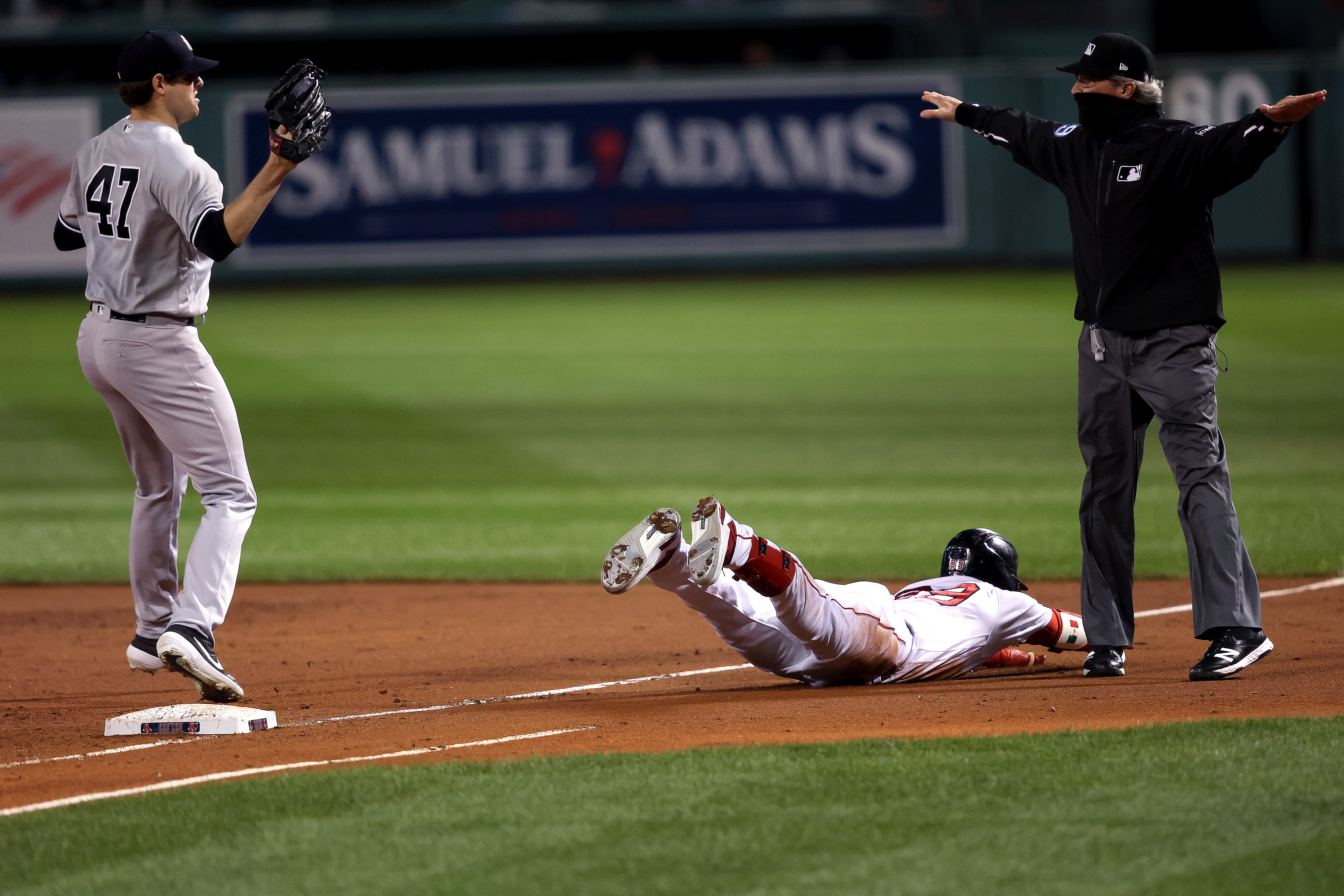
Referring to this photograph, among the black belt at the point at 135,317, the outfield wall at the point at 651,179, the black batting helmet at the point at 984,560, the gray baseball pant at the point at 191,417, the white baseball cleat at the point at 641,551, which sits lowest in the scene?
the black batting helmet at the point at 984,560

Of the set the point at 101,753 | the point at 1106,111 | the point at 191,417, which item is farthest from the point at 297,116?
the point at 1106,111

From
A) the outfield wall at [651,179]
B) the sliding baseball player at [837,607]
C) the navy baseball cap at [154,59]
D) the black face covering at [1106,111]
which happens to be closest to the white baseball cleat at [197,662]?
the sliding baseball player at [837,607]

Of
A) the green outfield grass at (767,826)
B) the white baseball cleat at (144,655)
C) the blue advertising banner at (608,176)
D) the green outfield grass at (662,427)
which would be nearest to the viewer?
the green outfield grass at (767,826)

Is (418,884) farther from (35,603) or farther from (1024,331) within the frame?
(1024,331)

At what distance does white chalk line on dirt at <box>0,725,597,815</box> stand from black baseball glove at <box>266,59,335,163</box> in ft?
5.82

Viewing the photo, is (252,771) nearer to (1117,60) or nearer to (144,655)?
(144,655)

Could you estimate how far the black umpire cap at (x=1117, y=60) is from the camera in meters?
5.21

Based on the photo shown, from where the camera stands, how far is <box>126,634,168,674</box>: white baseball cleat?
538 centimetres

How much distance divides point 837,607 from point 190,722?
192 cm

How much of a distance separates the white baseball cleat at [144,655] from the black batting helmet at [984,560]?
2668 millimetres

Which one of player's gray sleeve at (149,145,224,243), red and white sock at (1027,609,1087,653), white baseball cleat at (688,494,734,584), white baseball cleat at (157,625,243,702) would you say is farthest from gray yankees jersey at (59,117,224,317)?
red and white sock at (1027,609,1087,653)

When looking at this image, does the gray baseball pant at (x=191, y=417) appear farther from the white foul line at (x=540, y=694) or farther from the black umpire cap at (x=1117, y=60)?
the black umpire cap at (x=1117, y=60)

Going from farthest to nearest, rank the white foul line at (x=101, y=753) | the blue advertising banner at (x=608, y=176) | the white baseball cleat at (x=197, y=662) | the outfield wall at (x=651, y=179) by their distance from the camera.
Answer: the blue advertising banner at (x=608, y=176) → the outfield wall at (x=651, y=179) → the white baseball cleat at (x=197, y=662) → the white foul line at (x=101, y=753)

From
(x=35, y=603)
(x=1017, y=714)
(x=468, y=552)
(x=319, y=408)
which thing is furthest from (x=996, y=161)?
(x=1017, y=714)
